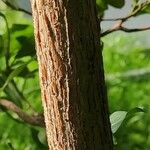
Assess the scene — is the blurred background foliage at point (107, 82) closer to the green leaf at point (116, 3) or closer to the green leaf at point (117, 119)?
the green leaf at point (116, 3)

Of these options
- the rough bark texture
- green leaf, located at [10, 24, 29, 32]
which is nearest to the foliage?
green leaf, located at [10, 24, 29, 32]

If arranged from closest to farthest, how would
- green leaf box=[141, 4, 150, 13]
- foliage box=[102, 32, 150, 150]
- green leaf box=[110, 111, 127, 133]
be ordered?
green leaf box=[110, 111, 127, 133]
green leaf box=[141, 4, 150, 13]
foliage box=[102, 32, 150, 150]

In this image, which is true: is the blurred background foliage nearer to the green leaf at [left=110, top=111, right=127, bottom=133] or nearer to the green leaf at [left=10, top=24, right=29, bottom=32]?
the green leaf at [left=10, top=24, right=29, bottom=32]

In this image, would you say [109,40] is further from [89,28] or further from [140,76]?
[89,28]

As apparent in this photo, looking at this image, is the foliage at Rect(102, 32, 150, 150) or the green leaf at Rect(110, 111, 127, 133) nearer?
the green leaf at Rect(110, 111, 127, 133)

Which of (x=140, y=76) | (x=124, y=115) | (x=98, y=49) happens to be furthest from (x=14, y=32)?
(x=140, y=76)

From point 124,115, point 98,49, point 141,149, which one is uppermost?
point 98,49

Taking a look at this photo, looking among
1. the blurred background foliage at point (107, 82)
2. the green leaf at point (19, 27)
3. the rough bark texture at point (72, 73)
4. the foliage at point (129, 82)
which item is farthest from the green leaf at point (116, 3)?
the foliage at point (129, 82)

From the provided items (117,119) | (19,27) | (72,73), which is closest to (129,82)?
(19,27)
